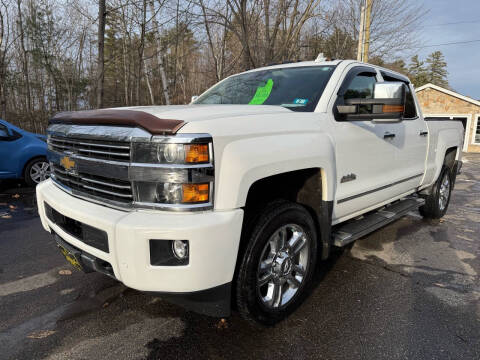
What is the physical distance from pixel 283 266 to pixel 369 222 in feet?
4.49

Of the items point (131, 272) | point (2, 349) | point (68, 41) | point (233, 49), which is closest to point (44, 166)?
point (2, 349)

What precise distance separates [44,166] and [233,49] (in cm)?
1097

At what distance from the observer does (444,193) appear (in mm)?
5445

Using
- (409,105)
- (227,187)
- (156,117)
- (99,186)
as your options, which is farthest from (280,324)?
(409,105)

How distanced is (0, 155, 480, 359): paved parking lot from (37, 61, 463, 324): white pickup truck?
27cm

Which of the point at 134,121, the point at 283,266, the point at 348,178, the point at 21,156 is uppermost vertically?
the point at 134,121

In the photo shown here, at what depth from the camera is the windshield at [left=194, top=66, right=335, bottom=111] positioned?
2898 mm

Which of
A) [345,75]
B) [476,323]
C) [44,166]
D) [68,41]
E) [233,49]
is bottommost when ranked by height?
[476,323]

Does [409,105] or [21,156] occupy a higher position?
[409,105]

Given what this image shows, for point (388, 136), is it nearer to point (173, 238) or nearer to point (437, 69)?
point (173, 238)

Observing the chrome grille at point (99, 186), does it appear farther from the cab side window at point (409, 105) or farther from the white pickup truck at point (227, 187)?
the cab side window at point (409, 105)

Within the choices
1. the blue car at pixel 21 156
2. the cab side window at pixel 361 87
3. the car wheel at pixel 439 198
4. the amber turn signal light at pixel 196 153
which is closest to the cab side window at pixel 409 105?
the cab side window at pixel 361 87

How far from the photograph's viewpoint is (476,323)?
251 cm

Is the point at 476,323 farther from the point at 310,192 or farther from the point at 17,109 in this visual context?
the point at 17,109
